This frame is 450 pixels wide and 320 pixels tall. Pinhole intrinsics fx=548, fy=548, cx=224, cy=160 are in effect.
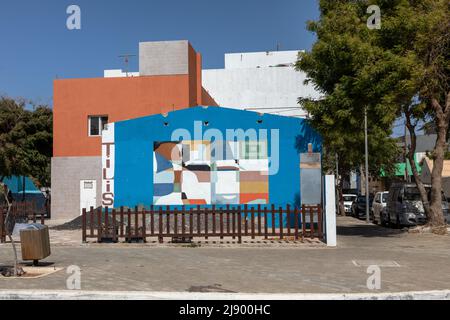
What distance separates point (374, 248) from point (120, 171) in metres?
11.3

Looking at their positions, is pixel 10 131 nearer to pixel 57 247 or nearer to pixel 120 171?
pixel 120 171

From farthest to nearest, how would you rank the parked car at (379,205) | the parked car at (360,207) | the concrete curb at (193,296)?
1. the parked car at (360,207)
2. the parked car at (379,205)
3. the concrete curb at (193,296)

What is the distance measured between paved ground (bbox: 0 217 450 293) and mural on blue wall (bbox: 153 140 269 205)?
19.8ft

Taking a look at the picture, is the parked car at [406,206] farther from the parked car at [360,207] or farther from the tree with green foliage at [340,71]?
the parked car at [360,207]

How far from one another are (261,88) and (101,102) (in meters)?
34.7

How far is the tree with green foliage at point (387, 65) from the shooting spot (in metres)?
17.6

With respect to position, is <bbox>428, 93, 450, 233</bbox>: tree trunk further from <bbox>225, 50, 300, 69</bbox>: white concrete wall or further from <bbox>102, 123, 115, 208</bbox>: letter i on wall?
<bbox>225, 50, 300, 69</bbox>: white concrete wall

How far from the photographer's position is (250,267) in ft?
38.6

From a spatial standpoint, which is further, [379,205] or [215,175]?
[379,205]

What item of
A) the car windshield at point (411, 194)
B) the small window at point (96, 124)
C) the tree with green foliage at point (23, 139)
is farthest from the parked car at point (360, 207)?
the tree with green foliage at point (23, 139)

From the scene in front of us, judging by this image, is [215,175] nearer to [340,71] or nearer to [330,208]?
[340,71]

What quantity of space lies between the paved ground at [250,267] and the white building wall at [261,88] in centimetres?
4557

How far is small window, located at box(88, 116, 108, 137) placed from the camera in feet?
103

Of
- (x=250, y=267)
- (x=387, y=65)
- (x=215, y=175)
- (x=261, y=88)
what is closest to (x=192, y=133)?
(x=215, y=175)
